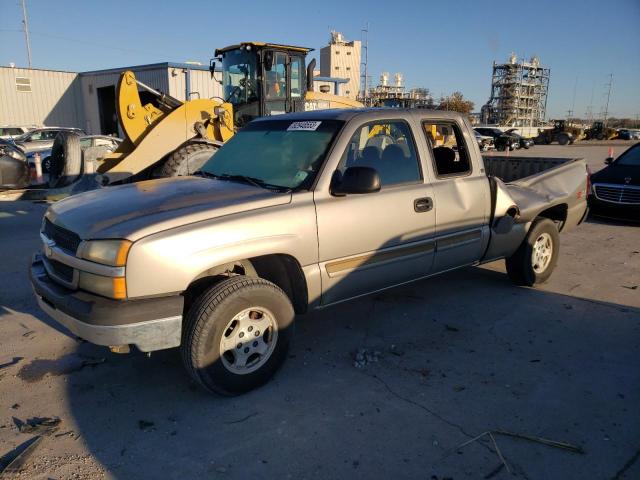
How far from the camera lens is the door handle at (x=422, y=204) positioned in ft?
13.4

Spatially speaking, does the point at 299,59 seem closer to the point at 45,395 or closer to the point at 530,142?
the point at 45,395

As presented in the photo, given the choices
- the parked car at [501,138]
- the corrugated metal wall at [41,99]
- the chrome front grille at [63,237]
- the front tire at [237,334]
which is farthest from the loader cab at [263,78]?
the parked car at [501,138]

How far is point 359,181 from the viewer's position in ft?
11.4

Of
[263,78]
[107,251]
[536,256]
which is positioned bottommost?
[536,256]

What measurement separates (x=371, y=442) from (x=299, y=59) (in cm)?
945

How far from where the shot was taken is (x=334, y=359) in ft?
12.7

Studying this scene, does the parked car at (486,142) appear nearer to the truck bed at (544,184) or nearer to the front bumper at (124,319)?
the truck bed at (544,184)

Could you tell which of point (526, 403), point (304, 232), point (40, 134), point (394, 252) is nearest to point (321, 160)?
point (304, 232)

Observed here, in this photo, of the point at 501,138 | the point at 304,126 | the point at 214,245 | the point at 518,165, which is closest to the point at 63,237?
the point at 214,245

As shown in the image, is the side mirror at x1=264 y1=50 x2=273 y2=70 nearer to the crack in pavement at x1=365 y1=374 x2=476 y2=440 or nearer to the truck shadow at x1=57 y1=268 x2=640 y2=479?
the truck shadow at x1=57 y1=268 x2=640 y2=479

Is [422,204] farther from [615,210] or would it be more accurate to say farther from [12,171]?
[12,171]

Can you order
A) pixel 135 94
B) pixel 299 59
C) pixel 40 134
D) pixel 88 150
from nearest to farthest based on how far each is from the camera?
pixel 135 94, pixel 299 59, pixel 88 150, pixel 40 134

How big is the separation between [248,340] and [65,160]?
10.7m

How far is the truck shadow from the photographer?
271 centimetres
